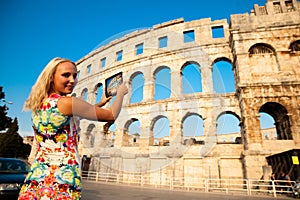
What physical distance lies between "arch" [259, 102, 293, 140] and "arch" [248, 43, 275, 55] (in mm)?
4694

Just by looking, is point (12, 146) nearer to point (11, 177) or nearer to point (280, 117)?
point (11, 177)

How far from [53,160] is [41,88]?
56 cm

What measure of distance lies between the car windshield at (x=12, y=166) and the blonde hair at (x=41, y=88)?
5.70m

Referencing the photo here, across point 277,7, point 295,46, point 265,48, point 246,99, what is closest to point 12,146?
point 246,99

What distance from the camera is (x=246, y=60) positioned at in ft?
47.3

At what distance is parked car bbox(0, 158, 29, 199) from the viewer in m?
4.49

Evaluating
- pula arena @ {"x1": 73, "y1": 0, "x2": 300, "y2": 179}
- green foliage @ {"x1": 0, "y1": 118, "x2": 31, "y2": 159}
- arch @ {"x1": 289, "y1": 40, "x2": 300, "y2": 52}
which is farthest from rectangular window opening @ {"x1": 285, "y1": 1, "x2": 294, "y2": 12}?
green foliage @ {"x1": 0, "y1": 118, "x2": 31, "y2": 159}

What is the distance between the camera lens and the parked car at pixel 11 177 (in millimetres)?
4488

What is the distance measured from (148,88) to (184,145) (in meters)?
14.9

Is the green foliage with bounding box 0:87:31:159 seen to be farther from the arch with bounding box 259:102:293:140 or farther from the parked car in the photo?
the arch with bounding box 259:102:293:140

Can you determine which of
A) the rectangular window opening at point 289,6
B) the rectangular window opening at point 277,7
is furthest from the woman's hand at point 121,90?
the rectangular window opening at point 289,6

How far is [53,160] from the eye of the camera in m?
1.24

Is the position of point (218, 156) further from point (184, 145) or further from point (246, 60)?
point (184, 145)

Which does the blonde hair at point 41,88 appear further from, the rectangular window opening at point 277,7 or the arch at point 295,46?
the rectangular window opening at point 277,7
